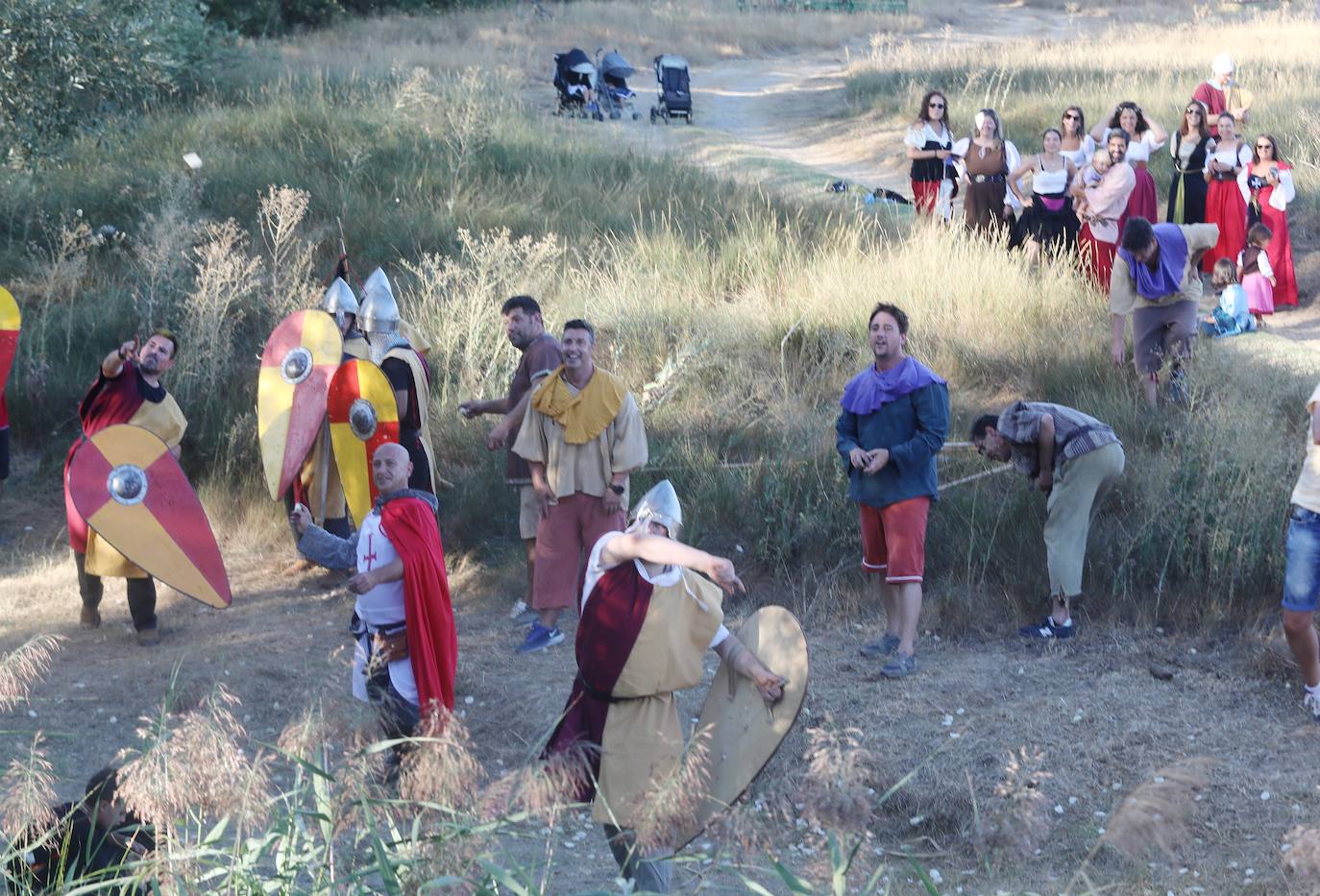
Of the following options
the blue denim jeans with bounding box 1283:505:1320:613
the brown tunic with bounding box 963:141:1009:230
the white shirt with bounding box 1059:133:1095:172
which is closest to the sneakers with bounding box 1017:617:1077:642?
the blue denim jeans with bounding box 1283:505:1320:613

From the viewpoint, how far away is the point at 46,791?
3725 mm

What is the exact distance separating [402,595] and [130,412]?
8.62ft

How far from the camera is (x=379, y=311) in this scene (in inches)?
307

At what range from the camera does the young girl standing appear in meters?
11.3

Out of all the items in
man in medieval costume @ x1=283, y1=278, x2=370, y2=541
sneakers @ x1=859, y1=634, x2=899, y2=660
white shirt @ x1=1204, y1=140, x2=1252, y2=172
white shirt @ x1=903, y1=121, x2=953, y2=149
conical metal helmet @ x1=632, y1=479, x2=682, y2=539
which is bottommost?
sneakers @ x1=859, y1=634, x2=899, y2=660

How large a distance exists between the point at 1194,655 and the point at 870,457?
1.92 m

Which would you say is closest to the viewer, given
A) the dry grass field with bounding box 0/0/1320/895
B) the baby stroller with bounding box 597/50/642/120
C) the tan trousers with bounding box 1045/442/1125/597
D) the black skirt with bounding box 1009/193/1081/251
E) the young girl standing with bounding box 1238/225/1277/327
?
the dry grass field with bounding box 0/0/1320/895

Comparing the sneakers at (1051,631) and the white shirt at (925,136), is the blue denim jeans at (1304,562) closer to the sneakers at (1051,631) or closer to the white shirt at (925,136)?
the sneakers at (1051,631)

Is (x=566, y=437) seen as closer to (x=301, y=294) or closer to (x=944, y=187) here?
(x=301, y=294)

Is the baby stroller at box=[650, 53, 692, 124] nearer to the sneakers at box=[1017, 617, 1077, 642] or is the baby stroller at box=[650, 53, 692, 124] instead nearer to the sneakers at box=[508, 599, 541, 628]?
the sneakers at box=[508, 599, 541, 628]

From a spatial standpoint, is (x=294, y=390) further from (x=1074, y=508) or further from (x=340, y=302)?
(x=1074, y=508)

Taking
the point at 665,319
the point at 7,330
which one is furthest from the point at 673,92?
the point at 7,330

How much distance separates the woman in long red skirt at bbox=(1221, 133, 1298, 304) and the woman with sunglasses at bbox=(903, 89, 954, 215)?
241 centimetres

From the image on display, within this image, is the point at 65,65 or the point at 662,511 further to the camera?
the point at 65,65
